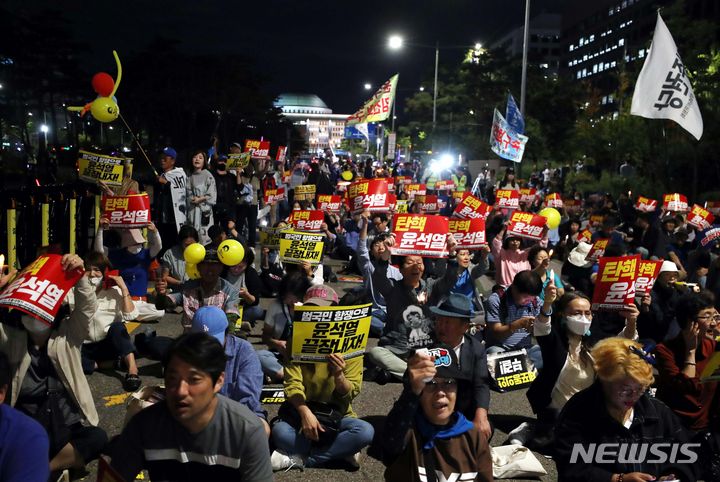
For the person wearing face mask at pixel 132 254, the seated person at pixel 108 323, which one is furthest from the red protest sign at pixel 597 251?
the seated person at pixel 108 323

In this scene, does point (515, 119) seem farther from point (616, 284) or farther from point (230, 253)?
point (616, 284)

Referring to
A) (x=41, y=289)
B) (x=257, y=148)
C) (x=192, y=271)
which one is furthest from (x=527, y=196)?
(x=41, y=289)

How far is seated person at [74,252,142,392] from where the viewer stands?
6911 millimetres

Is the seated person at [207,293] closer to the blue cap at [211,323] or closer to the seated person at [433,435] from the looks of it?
the blue cap at [211,323]

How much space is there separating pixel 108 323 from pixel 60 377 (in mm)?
2293

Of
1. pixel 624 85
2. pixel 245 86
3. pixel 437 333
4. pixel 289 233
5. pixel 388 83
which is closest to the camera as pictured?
pixel 437 333

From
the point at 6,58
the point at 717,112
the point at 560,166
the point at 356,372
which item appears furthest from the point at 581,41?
the point at 356,372

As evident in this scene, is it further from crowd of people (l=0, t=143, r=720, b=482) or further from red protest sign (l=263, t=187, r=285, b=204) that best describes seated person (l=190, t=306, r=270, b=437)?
red protest sign (l=263, t=187, r=285, b=204)

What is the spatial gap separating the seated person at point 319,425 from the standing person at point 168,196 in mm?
7302

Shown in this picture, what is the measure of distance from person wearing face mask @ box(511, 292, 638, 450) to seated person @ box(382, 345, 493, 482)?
8.26ft

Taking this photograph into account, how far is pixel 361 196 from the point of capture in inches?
484

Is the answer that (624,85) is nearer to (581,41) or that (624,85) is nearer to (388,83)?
(388,83)

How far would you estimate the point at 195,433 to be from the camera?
3221 millimetres

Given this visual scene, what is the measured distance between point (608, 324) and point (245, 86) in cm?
4563
